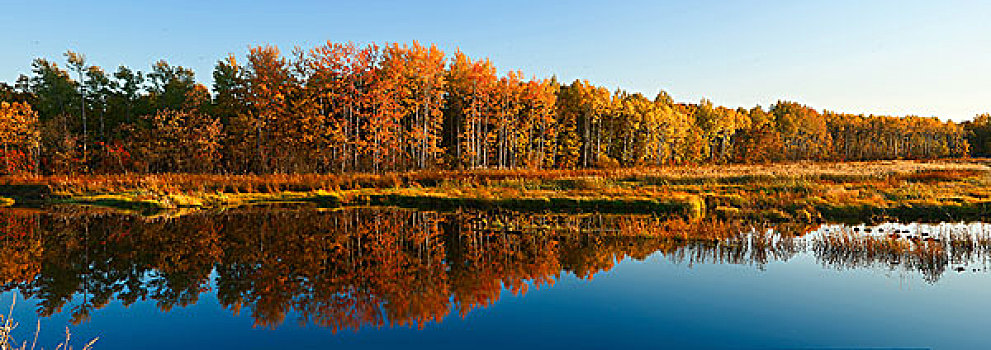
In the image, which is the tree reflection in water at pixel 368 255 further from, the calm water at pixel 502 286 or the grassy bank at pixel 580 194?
the grassy bank at pixel 580 194

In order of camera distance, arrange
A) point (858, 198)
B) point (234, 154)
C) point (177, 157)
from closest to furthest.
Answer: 1. point (858, 198)
2. point (177, 157)
3. point (234, 154)

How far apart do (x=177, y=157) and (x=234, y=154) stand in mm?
4469

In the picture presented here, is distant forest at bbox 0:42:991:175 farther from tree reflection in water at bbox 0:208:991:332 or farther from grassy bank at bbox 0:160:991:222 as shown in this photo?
tree reflection in water at bbox 0:208:991:332

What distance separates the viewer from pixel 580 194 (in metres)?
26.1

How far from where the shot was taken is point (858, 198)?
22.5m

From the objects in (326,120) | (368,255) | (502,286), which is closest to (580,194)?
(368,255)

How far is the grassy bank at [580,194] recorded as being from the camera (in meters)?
20.7

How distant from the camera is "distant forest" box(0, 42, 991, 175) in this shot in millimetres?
41812

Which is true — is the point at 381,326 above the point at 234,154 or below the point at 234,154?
below

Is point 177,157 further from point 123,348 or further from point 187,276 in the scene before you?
point 123,348

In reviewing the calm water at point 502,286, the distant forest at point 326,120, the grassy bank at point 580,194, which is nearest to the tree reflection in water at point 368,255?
the calm water at point 502,286

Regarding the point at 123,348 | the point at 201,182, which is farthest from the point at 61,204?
the point at 123,348

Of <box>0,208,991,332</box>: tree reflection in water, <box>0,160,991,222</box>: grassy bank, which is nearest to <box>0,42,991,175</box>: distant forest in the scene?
<box>0,160,991,222</box>: grassy bank

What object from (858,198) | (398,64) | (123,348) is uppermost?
(398,64)
